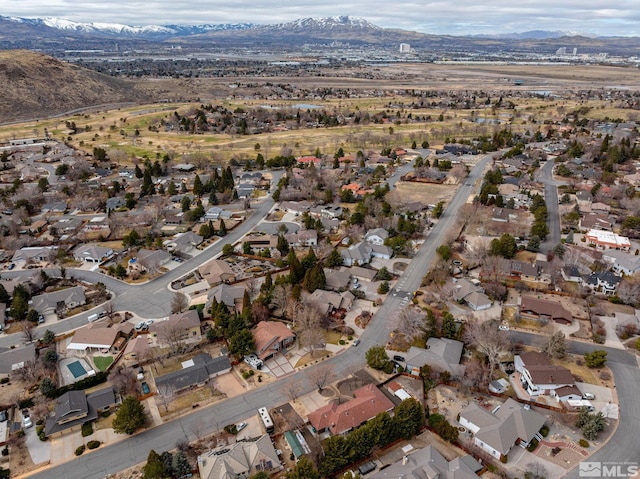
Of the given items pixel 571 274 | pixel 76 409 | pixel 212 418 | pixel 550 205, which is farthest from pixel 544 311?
pixel 76 409

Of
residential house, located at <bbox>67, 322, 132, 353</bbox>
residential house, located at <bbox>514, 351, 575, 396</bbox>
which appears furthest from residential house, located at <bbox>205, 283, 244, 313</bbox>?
residential house, located at <bbox>514, 351, 575, 396</bbox>

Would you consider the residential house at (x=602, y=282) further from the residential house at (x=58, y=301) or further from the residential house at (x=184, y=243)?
the residential house at (x=58, y=301)

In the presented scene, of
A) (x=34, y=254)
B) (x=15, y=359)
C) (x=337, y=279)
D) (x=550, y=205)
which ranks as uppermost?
(x=550, y=205)

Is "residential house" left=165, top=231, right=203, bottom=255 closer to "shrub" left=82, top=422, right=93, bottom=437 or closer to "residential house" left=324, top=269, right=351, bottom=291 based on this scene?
"residential house" left=324, top=269, right=351, bottom=291

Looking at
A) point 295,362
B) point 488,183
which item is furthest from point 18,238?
point 488,183

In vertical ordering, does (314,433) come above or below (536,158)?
below

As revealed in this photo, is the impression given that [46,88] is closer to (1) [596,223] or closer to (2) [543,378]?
(1) [596,223]

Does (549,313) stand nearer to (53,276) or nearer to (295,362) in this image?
(295,362)

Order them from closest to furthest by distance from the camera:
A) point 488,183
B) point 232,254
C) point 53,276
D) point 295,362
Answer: point 295,362 → point 53,276 → point 232,254 → point 488,183
